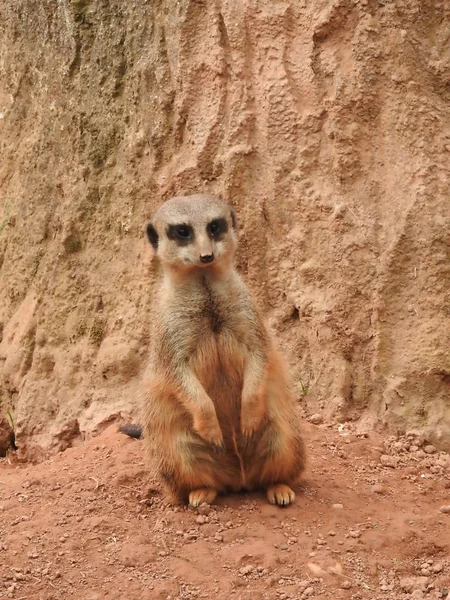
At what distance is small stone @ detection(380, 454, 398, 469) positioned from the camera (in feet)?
12.4

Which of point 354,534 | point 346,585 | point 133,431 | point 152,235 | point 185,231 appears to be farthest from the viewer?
point 133,431

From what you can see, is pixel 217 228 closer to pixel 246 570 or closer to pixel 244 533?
pixel 244 533

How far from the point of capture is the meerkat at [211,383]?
11.5 feet

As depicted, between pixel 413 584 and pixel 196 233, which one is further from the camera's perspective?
pixel 196 233

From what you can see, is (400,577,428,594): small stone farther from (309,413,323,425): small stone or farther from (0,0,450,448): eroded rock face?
(309,413,323,425): small stone

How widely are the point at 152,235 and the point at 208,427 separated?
797 mm

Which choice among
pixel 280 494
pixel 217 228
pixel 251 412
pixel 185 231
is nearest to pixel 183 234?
pixel 185 231

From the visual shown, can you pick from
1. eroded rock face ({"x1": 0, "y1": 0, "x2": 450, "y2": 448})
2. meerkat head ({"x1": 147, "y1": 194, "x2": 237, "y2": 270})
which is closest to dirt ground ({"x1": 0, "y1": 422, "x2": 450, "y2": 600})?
eroded rock face ({"x1": 0, "y1": 0, "x2": 450, "y2": 448})

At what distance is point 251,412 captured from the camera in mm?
3500

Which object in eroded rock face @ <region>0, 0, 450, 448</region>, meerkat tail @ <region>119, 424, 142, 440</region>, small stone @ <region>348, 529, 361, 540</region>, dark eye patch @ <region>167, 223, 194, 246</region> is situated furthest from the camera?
meerkat tail @ <region>119, 424, 142, 440</region>

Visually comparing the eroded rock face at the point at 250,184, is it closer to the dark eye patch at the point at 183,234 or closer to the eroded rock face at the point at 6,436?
the eroded rock face at the point at 6,436

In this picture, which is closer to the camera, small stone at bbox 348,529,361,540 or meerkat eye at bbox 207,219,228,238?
Answer: small stone at bbox 348,529,361,540

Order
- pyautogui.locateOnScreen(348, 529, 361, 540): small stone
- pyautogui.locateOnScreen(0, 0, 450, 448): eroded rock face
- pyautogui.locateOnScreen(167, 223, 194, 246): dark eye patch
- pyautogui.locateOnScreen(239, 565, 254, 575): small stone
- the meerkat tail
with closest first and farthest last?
1. pyautogui.locateOnScreen(239, 565, 254, 575): small stone
2. pyautogui.locateOnScreen(348, 529, 361, 540): small stone
3. pyautogui.locateOnScreen(167, 223, 194, 246): dark eye patch
4. pyautogui.locateOnScreen(0, 0, 450, 448): eroded rock face
5. the meerkat tail

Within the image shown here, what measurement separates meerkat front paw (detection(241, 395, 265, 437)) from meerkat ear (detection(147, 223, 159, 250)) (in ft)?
2.33
